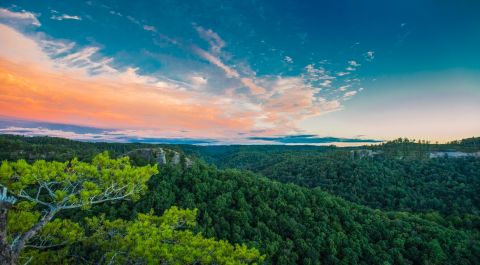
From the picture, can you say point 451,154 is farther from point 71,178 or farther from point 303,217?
point 71,178

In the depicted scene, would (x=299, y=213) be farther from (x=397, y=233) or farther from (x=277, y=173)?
(x=277, y=173)

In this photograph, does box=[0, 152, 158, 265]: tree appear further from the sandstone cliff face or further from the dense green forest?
the sandstone cliff face

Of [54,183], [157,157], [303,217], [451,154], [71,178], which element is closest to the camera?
[71,178]

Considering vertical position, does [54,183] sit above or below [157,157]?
above

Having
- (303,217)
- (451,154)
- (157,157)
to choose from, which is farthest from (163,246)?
(451,154)

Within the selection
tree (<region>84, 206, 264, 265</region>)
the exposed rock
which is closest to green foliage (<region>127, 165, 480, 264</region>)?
tree (<region>84, 206, 264, 265</region>)

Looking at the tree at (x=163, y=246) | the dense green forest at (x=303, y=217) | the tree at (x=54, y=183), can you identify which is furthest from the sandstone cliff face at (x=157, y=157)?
the tree at (x=54, y=183)

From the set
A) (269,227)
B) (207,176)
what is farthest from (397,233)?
(207,176)

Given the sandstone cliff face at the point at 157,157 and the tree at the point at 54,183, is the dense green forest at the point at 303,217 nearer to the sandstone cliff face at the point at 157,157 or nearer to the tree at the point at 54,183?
the sandstone cliff face at the point at 157,157
